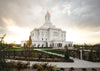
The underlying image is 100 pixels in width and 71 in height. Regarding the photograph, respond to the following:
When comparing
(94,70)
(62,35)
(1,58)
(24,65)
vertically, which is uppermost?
(62,35)

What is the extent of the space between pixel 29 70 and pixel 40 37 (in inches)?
1756

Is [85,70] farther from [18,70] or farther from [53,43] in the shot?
[53,43]

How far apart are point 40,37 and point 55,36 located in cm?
941

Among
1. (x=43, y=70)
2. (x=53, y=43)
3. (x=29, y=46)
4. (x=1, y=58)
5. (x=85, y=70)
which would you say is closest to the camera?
(x=1, y=58)

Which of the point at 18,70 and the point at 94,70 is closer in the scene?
the point at 18,70

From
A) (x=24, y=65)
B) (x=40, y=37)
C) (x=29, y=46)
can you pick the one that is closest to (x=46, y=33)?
(x=40, y=37)

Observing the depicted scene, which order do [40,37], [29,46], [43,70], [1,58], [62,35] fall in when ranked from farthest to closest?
1. [62,35]
2. [40,37]
3. [29,46]
4. [43,70]
5. [1,58]

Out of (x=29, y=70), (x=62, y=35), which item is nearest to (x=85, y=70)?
(x=29, y=70)

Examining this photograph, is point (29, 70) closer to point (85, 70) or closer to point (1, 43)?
point (1, 43)

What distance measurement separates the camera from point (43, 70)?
682cm

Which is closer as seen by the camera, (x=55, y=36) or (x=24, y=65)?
(x=24, y=65)

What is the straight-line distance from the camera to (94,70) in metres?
7.87

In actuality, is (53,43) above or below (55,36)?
below

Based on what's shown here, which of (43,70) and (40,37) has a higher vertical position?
(40,37)
